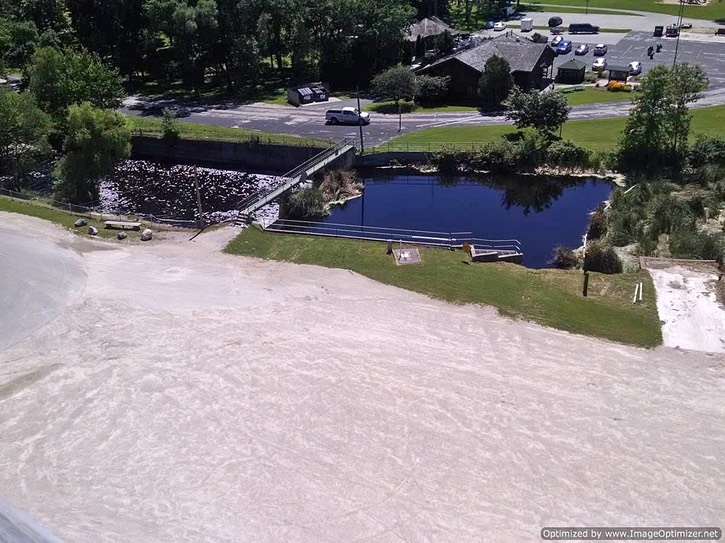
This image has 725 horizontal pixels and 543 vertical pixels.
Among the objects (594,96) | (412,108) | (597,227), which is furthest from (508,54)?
(597,227)

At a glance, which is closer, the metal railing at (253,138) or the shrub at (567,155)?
the shrub at (567,155)

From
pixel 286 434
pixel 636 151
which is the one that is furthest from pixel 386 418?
pixel 636 151

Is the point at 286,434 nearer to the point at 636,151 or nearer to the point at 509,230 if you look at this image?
the point at 509,230

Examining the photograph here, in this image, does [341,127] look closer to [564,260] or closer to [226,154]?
[226,154]

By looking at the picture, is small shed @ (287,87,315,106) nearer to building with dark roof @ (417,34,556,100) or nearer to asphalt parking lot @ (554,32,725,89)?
building with dark roof @ (417,34,556,100)

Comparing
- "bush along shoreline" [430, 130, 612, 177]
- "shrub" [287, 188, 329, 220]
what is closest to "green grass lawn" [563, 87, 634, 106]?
"bush along shoreline" [430, 130, 612, 177]

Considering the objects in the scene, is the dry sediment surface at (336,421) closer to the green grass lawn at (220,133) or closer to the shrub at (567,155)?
the shrub at (567,155)

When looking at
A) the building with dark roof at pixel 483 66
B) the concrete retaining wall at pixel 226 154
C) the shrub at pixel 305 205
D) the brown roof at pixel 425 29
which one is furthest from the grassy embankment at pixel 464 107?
the shrub at pixel 305 205
